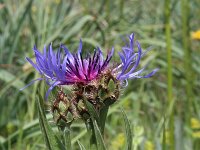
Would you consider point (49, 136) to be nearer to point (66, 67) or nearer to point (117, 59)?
point (66, 67)

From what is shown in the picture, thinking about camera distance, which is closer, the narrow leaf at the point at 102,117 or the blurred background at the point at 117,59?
the narrow leaf at the point at 102,117

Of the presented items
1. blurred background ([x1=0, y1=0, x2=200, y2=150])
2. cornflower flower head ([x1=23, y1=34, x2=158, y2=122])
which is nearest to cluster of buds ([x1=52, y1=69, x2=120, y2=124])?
cornflower flower head ([x1=23, y1=34, x2=158, y2=122])

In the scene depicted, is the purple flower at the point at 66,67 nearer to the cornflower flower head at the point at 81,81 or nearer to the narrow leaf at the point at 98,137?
the cornflower flower head at the point at 81,81

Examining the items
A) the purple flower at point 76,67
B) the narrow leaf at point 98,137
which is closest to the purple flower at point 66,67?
the purple flower at point 76,67

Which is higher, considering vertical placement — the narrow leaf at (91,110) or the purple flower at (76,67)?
the purple flower at (76,67)

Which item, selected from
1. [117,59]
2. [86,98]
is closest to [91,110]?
[86,98]

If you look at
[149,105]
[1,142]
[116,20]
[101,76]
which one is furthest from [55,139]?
[116,20]
